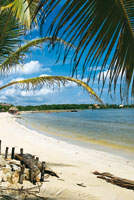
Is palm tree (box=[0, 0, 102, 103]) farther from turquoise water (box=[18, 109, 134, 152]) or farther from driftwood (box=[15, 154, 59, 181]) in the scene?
turquoise water (box=[18, 109, 134, 152])

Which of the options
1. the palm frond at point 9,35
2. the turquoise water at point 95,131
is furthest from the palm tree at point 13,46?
the turquoise water at point 95,131

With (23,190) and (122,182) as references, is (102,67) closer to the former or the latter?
(23,190)

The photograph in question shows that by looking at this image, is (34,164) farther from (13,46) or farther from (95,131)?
(95,131)

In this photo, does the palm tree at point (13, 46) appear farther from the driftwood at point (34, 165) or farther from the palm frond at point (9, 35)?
the driftwood at point (34, 165)

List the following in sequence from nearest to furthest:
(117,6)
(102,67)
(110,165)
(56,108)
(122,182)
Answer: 1. (117,6)
2. (102,67)
3. (122,182)
4. (110,165)
5. (56,108)

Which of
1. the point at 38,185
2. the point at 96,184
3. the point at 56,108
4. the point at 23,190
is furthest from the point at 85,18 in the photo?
the point at 56,108

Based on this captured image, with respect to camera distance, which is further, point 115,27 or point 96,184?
point 96,184

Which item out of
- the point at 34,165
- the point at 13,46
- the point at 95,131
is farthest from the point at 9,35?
the point at 95,131

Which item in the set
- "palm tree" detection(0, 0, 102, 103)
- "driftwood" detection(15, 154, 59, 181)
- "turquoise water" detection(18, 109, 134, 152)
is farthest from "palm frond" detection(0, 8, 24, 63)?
"turquoise water" detection(18, 109, 134, 152)

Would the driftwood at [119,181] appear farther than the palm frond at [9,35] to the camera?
Yes

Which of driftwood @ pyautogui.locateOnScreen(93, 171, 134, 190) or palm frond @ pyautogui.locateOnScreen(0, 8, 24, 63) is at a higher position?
palm frond @ pyautogui.locateOnScreen(0, 8, 24, 63)

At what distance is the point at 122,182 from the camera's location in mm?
4953

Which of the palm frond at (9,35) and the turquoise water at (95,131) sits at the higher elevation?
the palm frond at (9,35)

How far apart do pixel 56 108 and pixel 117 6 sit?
14334 centimetres
